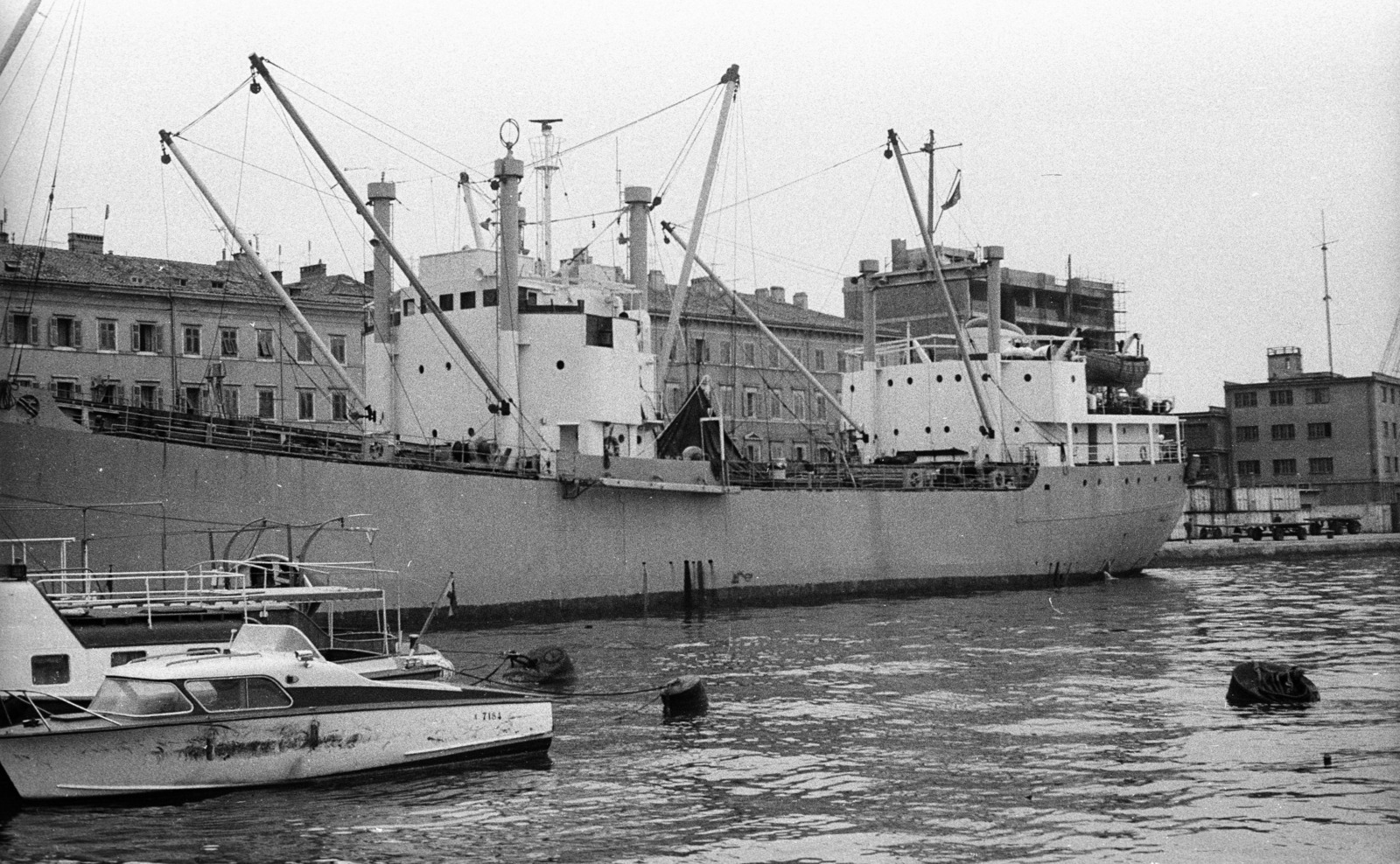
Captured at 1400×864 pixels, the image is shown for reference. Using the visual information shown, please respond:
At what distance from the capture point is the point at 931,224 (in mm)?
48812

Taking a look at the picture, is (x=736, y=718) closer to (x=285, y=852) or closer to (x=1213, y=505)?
(x=285, y=852)

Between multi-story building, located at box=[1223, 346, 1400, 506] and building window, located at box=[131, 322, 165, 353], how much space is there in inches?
2201

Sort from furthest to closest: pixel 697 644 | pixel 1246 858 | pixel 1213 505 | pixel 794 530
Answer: pixel 1213 505 → pixel 794 530 → pixel 697 644 → pixel 1246 858

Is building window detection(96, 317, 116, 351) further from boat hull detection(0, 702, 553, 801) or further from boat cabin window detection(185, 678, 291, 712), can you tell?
boat cabin window detection(185, 678, 291, 712)

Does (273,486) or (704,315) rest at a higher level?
(704,315)

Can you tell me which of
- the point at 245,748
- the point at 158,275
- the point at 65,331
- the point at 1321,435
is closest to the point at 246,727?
the point at 245,748

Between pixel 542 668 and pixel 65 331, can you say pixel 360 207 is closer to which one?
pixel 542 668

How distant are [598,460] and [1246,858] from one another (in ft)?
75.6

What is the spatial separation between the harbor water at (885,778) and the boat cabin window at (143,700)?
0.89 meters

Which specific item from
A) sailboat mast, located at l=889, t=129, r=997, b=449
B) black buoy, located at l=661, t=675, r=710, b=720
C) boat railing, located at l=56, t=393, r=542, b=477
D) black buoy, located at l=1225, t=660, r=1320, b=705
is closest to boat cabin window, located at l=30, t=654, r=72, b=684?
black buoy, located at l=661, t=675, r=710, b=720

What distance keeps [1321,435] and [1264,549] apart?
70.5ft

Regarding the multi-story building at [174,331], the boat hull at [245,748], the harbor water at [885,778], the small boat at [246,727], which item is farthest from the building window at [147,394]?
the boat hull at [245,748]

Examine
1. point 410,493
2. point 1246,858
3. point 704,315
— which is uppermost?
point 704,315

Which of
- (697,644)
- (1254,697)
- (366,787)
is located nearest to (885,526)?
(697,644)
